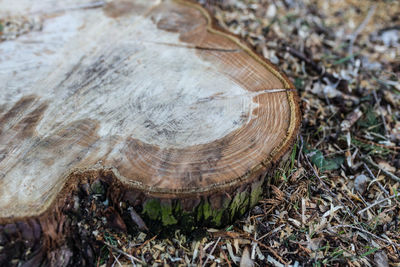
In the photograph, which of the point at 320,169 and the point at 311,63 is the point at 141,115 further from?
the point at 311,63

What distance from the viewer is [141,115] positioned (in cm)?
212

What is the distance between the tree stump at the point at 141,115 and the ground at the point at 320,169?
205 mm

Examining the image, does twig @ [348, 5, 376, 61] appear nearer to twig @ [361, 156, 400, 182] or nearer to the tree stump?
twig @ [361, 156, 400, 182]

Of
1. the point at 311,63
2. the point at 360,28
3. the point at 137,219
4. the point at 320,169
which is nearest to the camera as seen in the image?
the point at 137,219

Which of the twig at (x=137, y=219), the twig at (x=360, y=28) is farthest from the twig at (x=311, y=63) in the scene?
the twig at (x=137, y=219)

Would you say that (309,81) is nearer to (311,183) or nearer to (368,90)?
(368,90)

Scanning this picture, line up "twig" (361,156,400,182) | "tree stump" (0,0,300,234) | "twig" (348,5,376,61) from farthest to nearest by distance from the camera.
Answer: "twig" (348,5,376,61)
"twig" (361,156,400,182)
"tree stump" (0,0,300,234)

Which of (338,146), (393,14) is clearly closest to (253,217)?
(338,146)

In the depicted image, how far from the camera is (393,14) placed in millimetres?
4203

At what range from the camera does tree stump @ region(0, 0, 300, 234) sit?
1.82 metres

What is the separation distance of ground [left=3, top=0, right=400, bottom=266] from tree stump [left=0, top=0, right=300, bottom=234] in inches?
8.1

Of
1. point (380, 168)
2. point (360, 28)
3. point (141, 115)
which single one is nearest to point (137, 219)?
point (141, 115)

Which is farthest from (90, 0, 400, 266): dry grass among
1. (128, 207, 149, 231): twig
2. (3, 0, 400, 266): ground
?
(128, 207, 149, 231): twig

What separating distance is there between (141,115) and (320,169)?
1.28 metres
